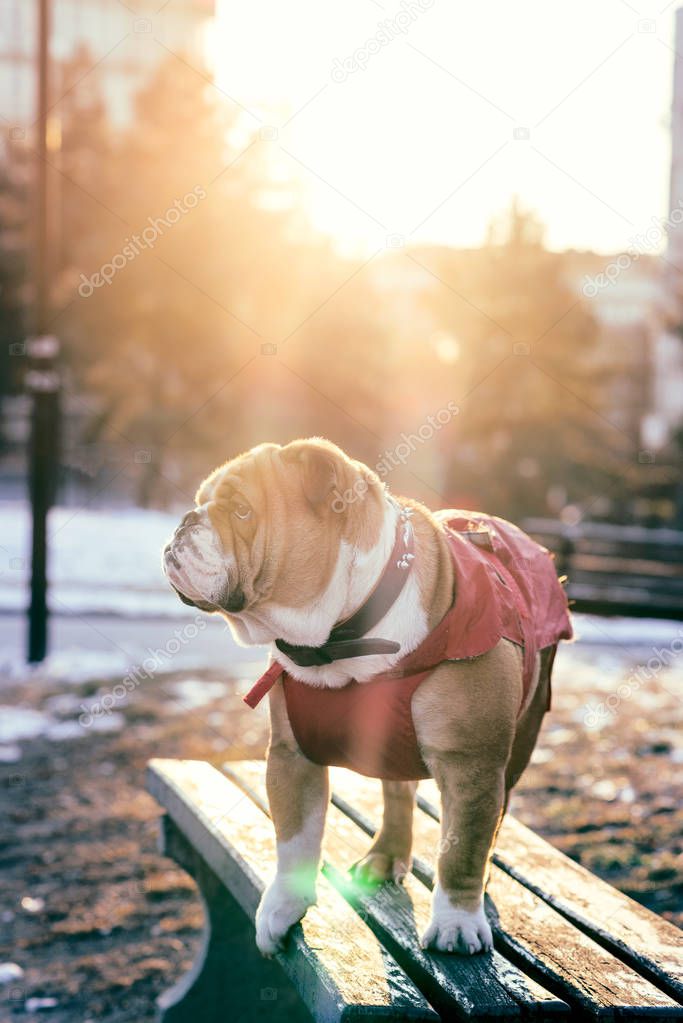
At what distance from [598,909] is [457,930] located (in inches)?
17.8

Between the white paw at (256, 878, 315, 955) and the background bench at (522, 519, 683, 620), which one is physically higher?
the white paw at (256, 878, 315, 955)

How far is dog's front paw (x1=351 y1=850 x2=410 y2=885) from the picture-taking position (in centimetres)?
293

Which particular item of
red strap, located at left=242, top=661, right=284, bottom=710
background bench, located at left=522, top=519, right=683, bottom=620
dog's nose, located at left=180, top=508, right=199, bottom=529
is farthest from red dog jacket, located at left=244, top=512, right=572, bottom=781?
background bench, located at left=522, top=519, right=683, bottom=620

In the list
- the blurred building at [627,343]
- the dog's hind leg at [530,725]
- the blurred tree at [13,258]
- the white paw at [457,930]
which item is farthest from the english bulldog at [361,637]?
the blurred tree at [13,258]

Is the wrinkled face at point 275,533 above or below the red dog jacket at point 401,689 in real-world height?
above

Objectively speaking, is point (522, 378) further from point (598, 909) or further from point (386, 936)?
point (386, 936)

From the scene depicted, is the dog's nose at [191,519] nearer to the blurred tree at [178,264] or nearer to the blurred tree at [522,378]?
the blurred tree at [178,264]

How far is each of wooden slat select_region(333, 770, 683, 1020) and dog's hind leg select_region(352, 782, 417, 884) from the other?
0.32 ft

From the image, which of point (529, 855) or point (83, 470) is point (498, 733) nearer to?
point (529, 855)

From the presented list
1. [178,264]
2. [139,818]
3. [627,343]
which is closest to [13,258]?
[178,264]

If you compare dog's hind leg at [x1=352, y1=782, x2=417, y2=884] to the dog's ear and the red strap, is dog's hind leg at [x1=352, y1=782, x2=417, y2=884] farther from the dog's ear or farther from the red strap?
the dog's ear

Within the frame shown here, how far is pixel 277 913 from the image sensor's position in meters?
2.62

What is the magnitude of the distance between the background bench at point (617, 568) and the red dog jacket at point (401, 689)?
10435 millimetres

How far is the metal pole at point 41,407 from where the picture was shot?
8219mm
